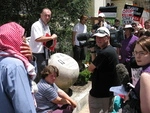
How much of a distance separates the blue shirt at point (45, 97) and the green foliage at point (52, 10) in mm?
3561

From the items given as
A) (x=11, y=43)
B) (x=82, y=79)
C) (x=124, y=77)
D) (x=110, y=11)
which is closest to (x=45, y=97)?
(x=124, y=77)

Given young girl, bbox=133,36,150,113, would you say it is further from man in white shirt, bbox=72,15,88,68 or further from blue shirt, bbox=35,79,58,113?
man in white shirt, bbox=72,15,88,68

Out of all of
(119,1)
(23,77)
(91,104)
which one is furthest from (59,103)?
(119,1)

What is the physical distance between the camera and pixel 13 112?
1.94m

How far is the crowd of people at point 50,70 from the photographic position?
1.93m

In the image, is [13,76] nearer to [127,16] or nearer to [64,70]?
[64,70]

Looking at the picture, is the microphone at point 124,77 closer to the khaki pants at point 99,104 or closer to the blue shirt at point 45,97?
the khaki pants at point 99,104

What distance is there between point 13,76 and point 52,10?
17.9 feet

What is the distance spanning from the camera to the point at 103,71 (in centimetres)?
373

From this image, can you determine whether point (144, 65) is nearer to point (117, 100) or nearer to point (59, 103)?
point (117, 100)

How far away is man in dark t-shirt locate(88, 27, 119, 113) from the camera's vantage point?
363 cm

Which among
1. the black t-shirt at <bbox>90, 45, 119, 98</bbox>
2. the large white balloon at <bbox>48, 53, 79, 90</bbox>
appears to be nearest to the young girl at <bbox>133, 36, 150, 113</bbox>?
the black t-shirt at <bbox>90, 45, 119, 98</bbox>

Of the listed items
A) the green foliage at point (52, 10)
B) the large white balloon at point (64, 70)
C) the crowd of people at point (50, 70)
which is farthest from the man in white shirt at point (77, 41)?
the large white balloon at point (64, 70)

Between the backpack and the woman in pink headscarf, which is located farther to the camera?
the backpack
